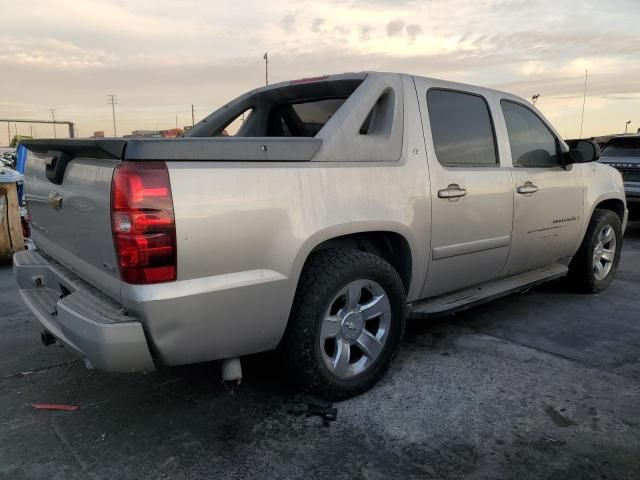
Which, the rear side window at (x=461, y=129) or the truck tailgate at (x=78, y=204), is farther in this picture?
the rear side window at (x=461, y=129)

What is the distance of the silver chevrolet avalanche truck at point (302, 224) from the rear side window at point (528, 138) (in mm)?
17

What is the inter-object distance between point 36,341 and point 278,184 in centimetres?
256

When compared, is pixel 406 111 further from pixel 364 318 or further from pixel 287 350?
pixel 287 350

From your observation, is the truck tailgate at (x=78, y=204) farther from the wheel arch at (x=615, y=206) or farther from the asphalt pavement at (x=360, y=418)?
the wheel arch at (x=615, y=206)

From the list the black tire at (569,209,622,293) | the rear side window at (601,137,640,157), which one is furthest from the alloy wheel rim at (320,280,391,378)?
the rear side window at (601,137,640,157)

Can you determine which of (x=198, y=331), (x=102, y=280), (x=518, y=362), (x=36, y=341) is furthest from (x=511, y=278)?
(x=36, y=341)

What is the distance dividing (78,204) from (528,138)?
132 inches

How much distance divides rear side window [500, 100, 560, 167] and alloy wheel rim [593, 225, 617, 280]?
1.19 meters

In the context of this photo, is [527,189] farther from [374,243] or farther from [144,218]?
[144,218]

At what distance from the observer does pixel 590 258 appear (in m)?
5.02

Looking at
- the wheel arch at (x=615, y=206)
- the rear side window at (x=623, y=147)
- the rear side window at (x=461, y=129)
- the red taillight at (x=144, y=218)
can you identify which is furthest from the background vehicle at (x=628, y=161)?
the red taillight at (x=144, y=218)

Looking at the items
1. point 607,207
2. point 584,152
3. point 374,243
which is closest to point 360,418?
point 374,243

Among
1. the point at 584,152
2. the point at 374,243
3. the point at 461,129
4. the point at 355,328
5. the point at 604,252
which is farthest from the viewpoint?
the point at 604,252

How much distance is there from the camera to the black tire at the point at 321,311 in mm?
2727
